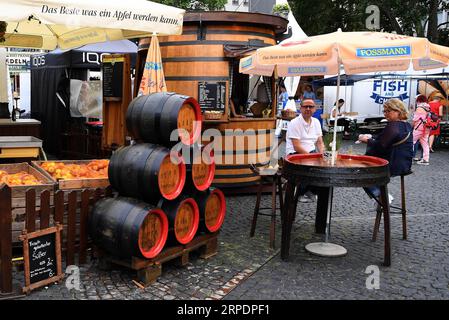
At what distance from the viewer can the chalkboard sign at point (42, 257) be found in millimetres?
3947

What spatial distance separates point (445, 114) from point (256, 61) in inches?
551

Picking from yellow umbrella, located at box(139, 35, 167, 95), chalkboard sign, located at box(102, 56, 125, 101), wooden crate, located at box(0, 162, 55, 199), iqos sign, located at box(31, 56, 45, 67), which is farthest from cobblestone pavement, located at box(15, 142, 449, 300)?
iqos sign, located at box(31, 56, 45, 67)

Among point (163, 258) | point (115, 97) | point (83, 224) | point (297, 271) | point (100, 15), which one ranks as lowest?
point (297, 271)

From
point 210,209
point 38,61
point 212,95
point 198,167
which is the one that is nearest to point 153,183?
point 198,167

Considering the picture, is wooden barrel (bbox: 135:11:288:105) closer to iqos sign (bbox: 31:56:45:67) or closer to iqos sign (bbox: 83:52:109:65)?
iqos sign (bbox: 83:52:109:65)

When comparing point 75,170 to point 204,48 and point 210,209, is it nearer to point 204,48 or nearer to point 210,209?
point 210,209

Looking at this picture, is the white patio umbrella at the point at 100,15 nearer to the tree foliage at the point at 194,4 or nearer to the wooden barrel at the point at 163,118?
the wooden barrel at the point at 163,118

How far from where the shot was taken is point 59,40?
7.72 meters

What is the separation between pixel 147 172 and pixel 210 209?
1.09 m

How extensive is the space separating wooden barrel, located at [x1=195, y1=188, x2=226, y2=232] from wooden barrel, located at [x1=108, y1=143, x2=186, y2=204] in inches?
18.7

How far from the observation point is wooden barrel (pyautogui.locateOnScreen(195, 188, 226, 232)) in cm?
495

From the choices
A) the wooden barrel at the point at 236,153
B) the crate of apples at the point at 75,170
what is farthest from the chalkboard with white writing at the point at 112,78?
the crate of apples at the point at 75,170

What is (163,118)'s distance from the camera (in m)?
4.34
